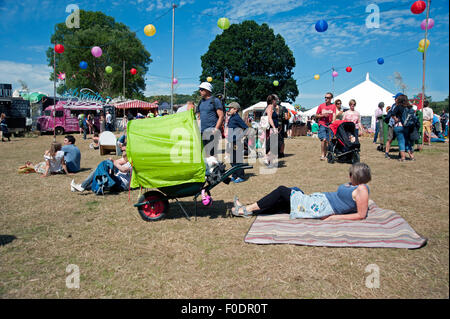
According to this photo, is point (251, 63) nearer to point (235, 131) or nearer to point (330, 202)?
point (235, 131)

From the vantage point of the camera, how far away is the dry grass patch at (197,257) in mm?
2484

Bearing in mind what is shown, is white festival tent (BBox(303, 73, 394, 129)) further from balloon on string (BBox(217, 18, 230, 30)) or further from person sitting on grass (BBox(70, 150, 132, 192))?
person sitting on grass (BBox(70, 150, 132, 192))

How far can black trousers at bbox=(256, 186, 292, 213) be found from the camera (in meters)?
4.26

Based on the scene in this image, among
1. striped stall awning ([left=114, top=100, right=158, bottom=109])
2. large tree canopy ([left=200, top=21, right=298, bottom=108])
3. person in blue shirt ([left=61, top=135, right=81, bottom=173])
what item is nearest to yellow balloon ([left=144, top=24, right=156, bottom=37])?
person in blue shirt ([left=61, top=135, right=81, bottom=173])

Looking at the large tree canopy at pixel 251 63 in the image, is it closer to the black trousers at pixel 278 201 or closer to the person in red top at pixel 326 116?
the person in red top at pixel 326 116

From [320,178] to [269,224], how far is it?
3472 millimetres

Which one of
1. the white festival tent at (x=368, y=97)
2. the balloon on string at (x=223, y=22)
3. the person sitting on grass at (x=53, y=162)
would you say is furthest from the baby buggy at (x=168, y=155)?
A: the white festival tent at (x=368, y=97)

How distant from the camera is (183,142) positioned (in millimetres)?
4039

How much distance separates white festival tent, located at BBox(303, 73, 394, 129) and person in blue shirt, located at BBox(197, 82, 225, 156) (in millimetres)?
20712

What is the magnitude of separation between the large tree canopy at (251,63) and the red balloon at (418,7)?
3380 cm

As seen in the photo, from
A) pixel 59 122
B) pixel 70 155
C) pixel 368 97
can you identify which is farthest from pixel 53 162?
pixel 368 97

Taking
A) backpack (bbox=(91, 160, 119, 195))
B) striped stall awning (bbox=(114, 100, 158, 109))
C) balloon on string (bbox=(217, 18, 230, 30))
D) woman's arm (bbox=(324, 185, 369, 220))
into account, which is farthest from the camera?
striped stall awning (bbox=(114, 100, 158, 109))

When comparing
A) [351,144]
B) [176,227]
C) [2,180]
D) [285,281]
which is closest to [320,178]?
[351,144]

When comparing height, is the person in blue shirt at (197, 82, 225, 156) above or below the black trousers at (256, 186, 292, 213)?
above
